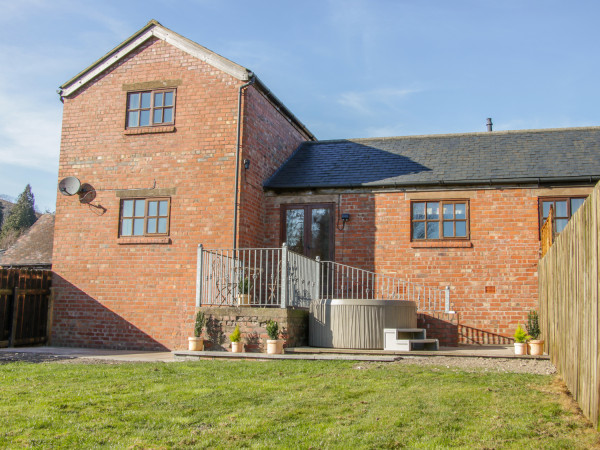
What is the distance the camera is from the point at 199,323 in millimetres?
11312

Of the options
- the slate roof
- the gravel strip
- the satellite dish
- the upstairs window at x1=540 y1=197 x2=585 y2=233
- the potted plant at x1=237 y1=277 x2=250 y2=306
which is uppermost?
the slate roof

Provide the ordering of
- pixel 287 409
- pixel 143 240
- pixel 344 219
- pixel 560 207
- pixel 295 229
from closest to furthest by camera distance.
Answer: pixel 287 409 → pixel 560 207 → pixel 143 240 → pixel 344 219 → pixel 295 229

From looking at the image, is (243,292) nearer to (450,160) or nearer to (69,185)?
(69,185)

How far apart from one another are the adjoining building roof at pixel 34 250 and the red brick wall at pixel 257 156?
1214 centimetres

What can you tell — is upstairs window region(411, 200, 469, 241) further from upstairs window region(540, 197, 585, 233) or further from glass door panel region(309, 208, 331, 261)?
glass door panel region(309, 208, 331, 261)

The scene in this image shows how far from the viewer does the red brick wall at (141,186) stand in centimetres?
1348

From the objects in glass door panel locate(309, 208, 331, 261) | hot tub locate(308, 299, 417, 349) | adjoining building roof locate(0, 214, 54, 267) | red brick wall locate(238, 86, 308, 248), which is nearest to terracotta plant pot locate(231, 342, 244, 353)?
hot tub locate(308, 299, 417, 349)

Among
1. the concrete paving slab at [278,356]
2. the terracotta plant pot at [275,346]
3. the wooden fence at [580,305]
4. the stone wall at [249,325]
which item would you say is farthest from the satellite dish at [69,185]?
the wooden fence at [580,305]

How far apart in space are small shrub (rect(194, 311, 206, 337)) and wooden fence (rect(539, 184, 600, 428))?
643 cm

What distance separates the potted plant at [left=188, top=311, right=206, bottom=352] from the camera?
1104 cm

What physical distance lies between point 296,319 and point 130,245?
4899 millimetres

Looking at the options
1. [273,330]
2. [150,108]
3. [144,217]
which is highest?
[150,108]

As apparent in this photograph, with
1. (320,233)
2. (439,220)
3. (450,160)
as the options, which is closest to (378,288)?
(320,233)

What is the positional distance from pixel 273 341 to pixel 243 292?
1721mm
